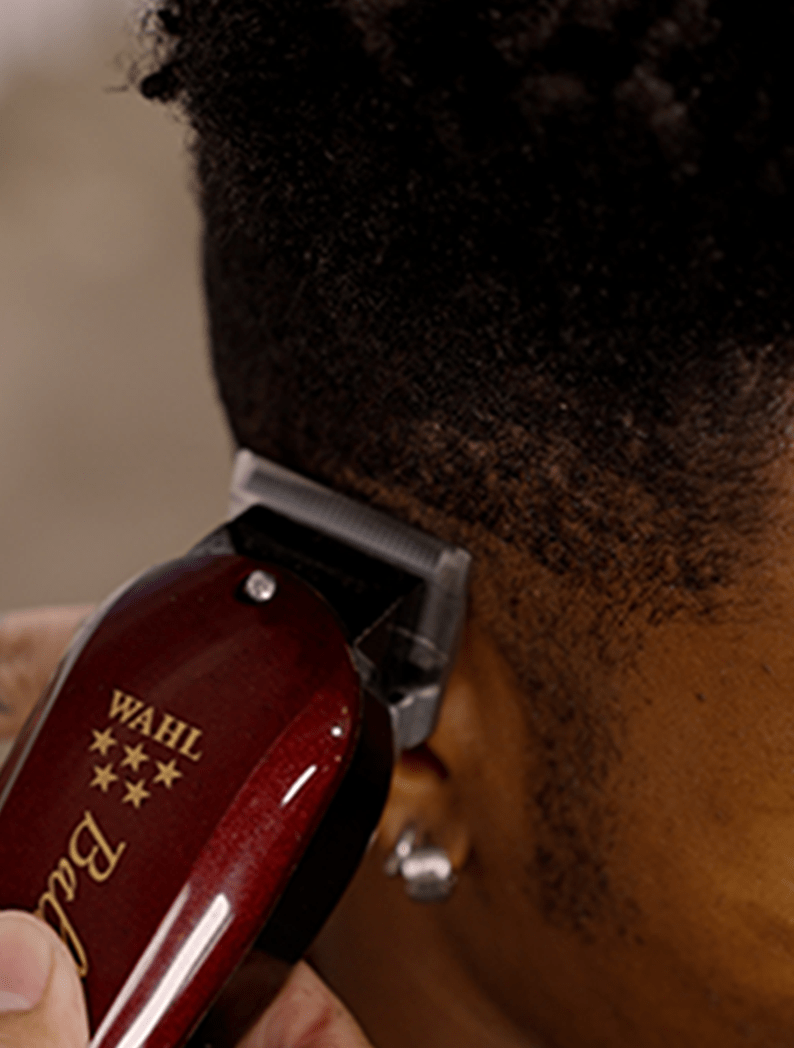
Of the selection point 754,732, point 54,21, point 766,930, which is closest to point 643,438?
point 754,732

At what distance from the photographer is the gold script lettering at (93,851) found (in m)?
0.56

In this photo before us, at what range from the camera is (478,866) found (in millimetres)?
761

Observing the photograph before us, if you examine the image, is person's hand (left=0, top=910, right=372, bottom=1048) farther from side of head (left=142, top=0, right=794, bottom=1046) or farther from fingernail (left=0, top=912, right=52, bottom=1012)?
side of head (left=142, top=0, right=794, bottom=1046)

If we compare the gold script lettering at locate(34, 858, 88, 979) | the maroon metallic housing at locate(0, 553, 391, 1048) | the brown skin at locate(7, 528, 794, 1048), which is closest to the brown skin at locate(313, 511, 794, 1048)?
the brown skin at locate(7, 528, 794, 1048)

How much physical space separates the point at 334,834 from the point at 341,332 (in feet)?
0.74

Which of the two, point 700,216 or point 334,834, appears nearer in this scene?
point 700,216

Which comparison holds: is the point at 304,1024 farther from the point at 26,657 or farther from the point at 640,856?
the point at 26,657

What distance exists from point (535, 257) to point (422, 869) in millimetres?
379

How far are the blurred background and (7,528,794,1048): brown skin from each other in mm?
653

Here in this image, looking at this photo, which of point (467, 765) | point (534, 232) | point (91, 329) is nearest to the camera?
point (534, 232)

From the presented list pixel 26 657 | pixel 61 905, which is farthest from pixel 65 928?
pixel 26 657

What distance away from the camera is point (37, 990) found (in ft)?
1.78

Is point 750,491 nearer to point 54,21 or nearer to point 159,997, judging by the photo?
point 159,997

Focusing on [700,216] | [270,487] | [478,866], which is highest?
[700,216]
